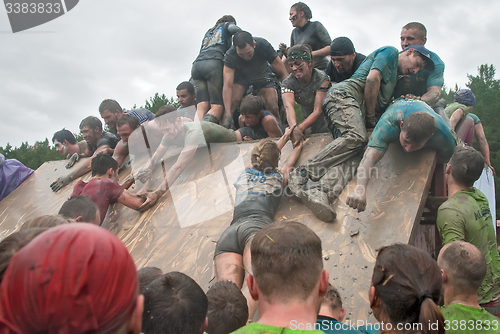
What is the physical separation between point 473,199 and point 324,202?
1.19 m

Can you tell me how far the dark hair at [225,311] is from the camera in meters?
2.00

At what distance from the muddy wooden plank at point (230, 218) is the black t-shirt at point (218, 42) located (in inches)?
75.3

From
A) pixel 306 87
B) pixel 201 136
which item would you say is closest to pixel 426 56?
pixel 306 87

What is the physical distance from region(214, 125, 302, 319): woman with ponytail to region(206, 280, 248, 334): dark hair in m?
0.49

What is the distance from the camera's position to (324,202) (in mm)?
3354

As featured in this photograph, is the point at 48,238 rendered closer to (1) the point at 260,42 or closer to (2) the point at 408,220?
(2) the point at 408,220

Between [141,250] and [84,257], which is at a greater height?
[84,257]

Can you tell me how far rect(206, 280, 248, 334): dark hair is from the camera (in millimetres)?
2004

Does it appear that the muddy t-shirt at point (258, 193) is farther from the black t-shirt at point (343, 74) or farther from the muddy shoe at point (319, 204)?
the black t-shirt at point (343, 74)

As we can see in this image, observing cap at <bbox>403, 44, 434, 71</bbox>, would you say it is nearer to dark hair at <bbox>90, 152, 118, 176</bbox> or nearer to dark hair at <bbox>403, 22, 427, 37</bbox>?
dark hair at <bbox>403, 22, 427, 37</bbox>

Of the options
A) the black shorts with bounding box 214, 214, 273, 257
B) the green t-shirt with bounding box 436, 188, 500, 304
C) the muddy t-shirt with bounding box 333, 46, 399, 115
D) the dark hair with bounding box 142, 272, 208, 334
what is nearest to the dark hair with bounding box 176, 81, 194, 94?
the muddy t-shirt with bounding box 333, 46, 399, 115

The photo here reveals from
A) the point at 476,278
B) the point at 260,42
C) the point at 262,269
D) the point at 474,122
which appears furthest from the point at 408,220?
the point at 474,122

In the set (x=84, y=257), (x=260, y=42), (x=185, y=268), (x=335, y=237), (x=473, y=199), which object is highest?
(x=260, y=42)

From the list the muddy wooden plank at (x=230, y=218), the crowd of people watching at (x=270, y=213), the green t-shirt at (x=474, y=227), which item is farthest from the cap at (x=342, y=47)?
the green t-shirt at (x=474, y=227)
